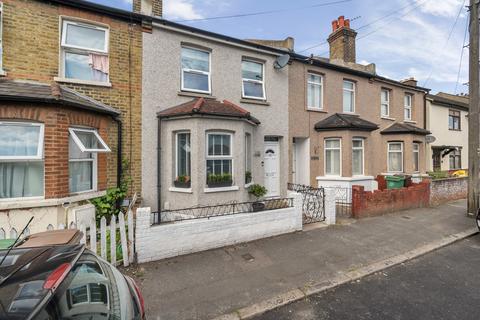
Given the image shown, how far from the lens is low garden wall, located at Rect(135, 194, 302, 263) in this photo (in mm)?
4672

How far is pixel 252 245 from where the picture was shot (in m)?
5.60

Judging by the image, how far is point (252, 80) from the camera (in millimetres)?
9234

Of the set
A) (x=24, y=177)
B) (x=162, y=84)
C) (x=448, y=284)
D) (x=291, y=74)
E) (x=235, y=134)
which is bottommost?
(x=448, y=284)

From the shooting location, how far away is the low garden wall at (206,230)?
15.3 feet

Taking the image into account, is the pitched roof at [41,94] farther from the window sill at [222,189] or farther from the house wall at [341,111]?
the house wall at [341,111]

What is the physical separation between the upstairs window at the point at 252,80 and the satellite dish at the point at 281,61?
0.57 meters

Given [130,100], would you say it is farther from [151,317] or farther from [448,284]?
[448,284]

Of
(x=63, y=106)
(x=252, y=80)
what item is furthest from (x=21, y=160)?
(x=252, y=80)

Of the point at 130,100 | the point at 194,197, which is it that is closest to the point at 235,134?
the point at 194,197

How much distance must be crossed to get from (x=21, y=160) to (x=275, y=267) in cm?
570

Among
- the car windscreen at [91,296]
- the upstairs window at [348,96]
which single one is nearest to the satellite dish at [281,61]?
the upstairs window at [348,96]

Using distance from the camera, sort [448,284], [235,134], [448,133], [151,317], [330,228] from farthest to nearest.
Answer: [448,133] < [235,134] < [330,228] < [448,284] < [151,317]

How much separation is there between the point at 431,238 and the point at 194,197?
6.32 m

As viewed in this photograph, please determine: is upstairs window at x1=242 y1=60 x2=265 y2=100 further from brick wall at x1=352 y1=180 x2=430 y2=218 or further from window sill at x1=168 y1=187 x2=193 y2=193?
brick wall at x1=352 y1=180 x2=430 y2=218
